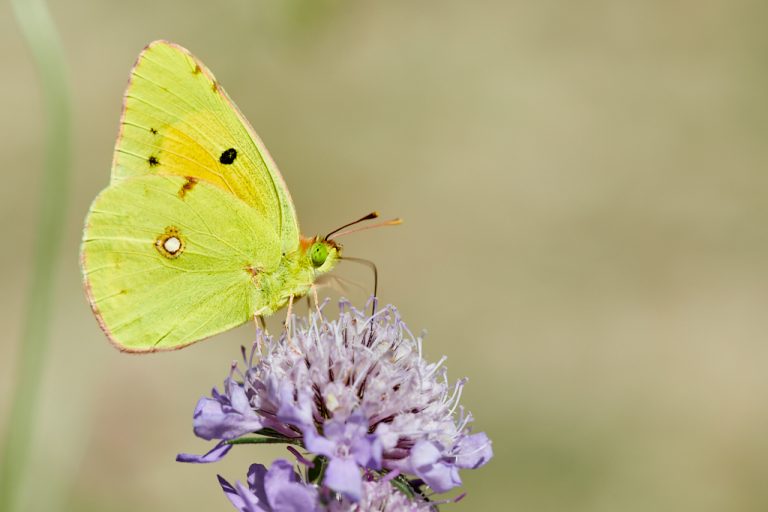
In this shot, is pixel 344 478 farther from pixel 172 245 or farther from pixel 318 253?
pixel 172 245

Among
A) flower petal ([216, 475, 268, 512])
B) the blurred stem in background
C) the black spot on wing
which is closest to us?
flower petal ([216, 475, 268, 512])

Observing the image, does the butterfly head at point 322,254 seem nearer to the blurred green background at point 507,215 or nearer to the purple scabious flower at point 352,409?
the purple scabious flower at point 352,409

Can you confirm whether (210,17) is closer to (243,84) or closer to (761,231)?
(243,84)

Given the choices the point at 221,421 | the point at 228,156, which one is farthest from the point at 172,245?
the point at 221,421

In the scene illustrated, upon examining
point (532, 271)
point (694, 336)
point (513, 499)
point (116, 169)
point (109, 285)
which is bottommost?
point (513, 499)

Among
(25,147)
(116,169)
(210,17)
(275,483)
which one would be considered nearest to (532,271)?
(210,17)

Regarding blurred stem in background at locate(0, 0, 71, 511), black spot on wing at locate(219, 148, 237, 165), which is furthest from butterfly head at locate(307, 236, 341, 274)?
blurred stem in background at locate(0, 0, 71, 511)

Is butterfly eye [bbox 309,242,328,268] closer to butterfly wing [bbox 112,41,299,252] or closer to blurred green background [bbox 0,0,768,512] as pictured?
butterfly wing [bbox 112,41,299,252]
